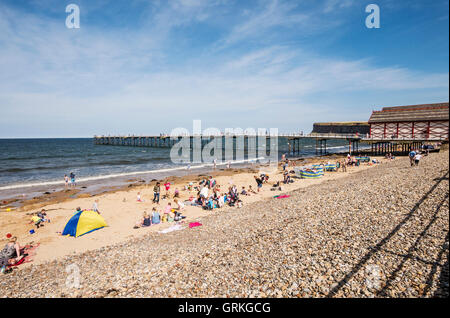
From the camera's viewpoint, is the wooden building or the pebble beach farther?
the wooden building

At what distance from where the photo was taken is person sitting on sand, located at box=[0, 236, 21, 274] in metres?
7.92

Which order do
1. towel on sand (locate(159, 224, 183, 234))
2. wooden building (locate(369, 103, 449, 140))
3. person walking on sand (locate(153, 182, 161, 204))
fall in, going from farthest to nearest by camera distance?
wooden building (locate(369, 103, 449, 140))
person walking on sand (locate(153, 182, 161, 204))
towel on sand (locate(159, 224, 183, 234))

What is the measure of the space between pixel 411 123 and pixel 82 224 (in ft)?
137

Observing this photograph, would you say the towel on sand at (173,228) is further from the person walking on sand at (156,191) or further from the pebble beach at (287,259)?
the person walking on sand at (156,191)

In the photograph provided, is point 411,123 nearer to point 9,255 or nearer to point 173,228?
point 173,228

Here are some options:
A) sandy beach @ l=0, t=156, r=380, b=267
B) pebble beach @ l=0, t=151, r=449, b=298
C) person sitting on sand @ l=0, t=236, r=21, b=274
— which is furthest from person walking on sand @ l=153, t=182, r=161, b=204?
person sitting on sand @ l=0, t=236, r=21, b=274

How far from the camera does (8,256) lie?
26.6 ft

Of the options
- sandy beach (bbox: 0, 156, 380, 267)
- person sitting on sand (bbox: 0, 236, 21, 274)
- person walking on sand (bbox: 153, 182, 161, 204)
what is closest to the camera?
person sitting on sand (bbox: 0, 236, 21, 274)

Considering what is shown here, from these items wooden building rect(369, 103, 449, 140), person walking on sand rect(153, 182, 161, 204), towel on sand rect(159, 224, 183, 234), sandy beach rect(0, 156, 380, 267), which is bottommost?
sandy beach rect(0, 156, 380, 267)

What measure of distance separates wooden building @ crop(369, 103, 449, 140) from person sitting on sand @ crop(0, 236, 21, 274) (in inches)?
1570

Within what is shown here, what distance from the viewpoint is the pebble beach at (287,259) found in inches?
197

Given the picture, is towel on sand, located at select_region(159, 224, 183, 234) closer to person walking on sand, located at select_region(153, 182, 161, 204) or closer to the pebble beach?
the pebble beach

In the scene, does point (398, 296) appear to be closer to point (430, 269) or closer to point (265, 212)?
point (430, 269)
